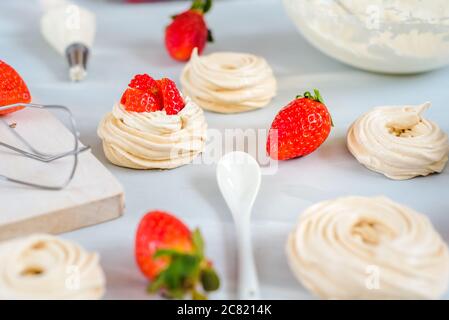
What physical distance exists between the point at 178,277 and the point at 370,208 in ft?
1.25

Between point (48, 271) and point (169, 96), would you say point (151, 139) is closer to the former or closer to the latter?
point (169, 96)

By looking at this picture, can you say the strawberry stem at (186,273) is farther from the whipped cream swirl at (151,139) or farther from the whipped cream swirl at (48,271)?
the whipped cream swirl at (151,139)

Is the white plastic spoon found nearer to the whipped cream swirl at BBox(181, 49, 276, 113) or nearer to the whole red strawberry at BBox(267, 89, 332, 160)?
the whole red strawberry at BBox(267, 89, 332, 160)

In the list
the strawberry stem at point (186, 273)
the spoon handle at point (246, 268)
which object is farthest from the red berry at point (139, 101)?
the strawberry stem at point (186, 273)

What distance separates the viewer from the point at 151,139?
148 centimetres

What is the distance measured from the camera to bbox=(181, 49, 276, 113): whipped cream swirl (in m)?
1.70

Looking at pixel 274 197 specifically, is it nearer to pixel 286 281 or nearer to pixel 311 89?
pixel 286 281

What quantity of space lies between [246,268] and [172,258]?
164 mm

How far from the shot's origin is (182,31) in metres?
1.95

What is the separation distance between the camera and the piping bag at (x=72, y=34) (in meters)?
1.90

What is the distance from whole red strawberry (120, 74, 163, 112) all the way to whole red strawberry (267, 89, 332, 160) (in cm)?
27

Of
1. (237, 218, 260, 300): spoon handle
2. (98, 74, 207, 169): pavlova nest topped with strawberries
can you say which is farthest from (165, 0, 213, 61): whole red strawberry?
(237, 218, 260, 300): spoon handle

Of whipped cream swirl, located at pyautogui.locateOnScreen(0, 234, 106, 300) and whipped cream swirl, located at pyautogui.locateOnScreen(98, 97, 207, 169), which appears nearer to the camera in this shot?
whipped cream swirl, located at pyautogui.locateOnScreen(0, 234, 106, 300)

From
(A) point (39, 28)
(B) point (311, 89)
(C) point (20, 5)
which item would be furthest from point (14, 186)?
(C) point (20, 5)
